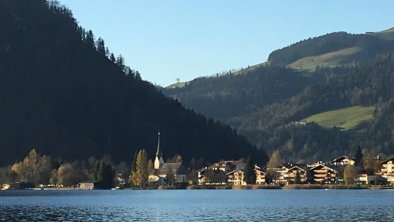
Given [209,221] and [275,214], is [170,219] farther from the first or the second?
[275,214]

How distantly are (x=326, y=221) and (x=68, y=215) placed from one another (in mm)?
33015

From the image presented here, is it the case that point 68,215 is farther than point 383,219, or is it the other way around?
point 68,215

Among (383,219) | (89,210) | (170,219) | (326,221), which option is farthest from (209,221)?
(89,210)

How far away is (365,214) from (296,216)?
8.53 metres

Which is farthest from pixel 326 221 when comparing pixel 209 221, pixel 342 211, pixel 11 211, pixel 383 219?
pixel 11 211

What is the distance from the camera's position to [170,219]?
97.5 metres

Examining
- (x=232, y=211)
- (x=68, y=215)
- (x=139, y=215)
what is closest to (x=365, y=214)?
(x=232, y=211)

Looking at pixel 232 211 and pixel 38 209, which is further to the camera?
pixel 38 209

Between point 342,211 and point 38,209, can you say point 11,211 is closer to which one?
point 38,209

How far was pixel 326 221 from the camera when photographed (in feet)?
299

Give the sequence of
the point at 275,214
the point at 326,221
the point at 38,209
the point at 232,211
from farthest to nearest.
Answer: the point at 38,209
the point at 232,211
the point at 275,214
the point at 326,221

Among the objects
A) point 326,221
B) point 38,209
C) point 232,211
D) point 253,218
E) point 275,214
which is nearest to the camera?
point 326,221

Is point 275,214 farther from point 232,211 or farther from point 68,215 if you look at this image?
point 68,215

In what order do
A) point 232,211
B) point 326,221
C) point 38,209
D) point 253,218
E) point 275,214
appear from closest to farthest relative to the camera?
point 326,221 → point 253,218 → point 275,214 → point 232,211 → point 38,209
